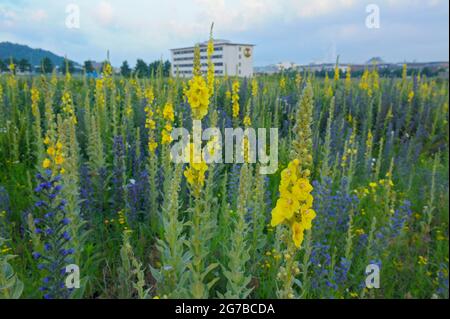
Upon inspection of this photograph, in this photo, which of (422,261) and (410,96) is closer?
(422,261)

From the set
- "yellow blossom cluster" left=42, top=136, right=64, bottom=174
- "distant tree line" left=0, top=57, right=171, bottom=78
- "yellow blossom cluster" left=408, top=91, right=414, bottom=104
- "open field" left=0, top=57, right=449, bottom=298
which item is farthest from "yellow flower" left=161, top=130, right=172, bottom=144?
"yellow blossom cluster" left=408, top=91, right=414, bottom=104

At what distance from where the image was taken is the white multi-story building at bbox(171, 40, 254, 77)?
5159mm

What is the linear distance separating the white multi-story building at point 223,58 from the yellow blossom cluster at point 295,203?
3164 mm

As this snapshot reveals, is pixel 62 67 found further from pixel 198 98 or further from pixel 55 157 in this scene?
pixel 198 98

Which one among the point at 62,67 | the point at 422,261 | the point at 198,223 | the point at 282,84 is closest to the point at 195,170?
the point at 198,223

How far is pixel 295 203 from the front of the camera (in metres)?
1.64

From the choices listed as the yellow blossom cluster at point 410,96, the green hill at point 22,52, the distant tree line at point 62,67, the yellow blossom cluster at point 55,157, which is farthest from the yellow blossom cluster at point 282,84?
the yellow blossom cluster at point 55,157

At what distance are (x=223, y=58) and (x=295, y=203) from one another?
4.85m

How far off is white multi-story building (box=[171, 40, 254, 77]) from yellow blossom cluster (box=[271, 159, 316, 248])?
316 cm

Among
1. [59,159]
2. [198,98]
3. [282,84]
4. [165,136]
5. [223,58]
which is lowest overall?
[59,159]

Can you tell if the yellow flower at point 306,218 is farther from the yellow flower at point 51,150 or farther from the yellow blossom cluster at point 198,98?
the yellow flower at point 51,150

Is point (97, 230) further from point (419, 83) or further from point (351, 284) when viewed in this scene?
point (419, 83)

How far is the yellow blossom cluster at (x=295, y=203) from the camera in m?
1.64
